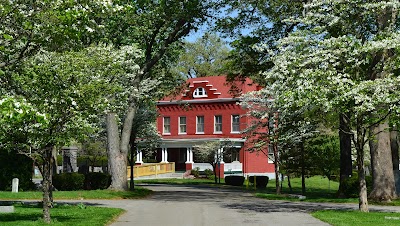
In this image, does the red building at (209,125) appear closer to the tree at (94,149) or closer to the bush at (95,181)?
the tree at (94,149)

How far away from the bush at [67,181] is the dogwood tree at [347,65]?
48.3ft

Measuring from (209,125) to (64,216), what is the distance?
Result: 42.9 metres

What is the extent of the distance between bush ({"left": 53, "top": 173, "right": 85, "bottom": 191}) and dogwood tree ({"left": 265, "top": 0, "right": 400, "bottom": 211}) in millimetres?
14716

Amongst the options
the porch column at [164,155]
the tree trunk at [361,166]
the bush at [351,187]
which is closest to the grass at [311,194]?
the bush at [351,187]

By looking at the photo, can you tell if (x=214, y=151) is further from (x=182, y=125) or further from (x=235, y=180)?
(x=182, y=125)

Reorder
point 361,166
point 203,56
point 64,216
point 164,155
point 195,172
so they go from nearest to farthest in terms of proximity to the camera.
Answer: point 64,216, point 361,166, point 195,172, point 164,155, point 203,56

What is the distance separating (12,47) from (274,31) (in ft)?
56.2

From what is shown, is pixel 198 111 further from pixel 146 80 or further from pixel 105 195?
pixel 105 195

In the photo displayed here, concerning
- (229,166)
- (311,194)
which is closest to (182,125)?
(229,166)

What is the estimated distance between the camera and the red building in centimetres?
5800

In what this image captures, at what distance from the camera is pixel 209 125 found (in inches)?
2370

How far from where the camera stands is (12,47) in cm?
1501

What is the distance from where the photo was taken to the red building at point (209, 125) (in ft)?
190

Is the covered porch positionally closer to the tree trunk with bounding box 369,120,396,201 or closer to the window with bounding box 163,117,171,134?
the window with bounding box 163,117,171,134
